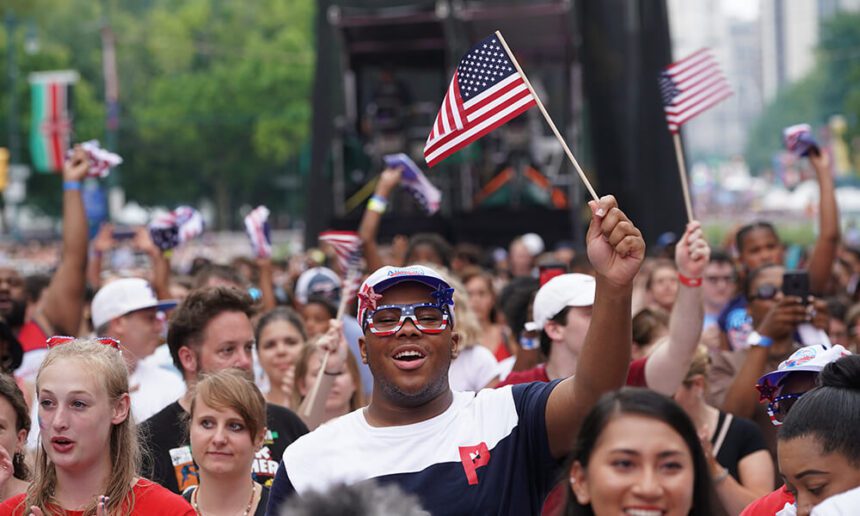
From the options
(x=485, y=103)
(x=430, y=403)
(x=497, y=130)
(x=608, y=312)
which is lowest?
(x=497, y=130)

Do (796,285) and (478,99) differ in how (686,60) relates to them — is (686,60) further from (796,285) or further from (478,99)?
(478,99)

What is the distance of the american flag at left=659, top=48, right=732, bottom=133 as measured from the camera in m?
8.46

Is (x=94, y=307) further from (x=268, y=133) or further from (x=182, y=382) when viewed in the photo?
(x=268, y=133)

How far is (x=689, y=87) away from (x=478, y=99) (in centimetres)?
345

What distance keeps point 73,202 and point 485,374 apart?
8.71 feet

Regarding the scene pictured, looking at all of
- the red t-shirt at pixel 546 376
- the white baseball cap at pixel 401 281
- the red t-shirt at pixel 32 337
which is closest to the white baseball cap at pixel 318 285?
the red t-shirt at pixel 32 337

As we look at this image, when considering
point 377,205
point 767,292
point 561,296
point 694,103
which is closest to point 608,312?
point 561,296

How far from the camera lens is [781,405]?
453cm

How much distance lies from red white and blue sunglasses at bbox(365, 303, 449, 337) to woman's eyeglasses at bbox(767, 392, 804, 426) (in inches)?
44.1

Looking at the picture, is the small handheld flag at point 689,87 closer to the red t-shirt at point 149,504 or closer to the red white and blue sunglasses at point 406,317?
the red white and blue sunglasses at point 406,317

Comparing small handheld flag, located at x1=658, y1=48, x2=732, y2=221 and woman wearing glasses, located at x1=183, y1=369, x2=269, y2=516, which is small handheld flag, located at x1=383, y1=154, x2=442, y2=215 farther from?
woman wearing glasses, located at x1=183, y1=369, x2=269, y2=516

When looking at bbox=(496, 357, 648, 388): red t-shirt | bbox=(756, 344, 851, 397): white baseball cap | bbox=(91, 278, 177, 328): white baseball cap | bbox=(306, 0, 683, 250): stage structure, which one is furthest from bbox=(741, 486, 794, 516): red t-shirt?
bbox=(306, 0, 683, 250): stage structure

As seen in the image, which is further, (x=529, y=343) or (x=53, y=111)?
(x=53, y=111)

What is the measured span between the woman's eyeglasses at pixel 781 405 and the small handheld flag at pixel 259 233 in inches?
248
